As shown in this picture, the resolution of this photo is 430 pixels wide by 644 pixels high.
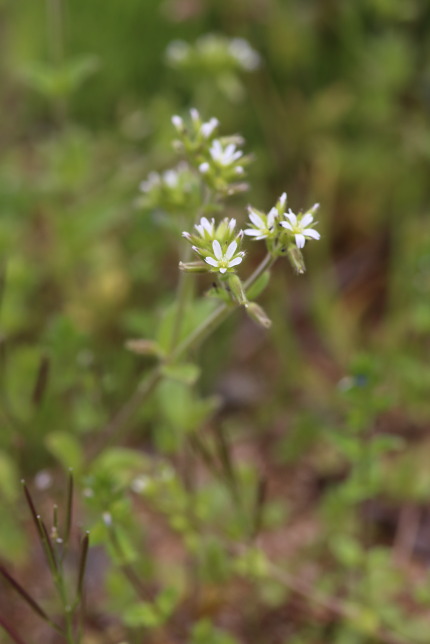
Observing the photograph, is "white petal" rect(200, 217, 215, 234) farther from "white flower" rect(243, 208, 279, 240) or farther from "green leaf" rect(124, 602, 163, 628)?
"green leaf" rect(124, 602, 163, 628)

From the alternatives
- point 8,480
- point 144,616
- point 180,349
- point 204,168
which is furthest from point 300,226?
point 8,480

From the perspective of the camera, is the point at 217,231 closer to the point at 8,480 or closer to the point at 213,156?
the point at 213,156

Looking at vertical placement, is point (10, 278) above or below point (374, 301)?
above

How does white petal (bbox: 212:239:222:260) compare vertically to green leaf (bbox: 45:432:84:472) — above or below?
above

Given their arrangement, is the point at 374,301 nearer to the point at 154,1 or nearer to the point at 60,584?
the point at 154,1

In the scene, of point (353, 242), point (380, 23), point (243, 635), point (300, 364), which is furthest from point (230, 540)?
point (380, 23)

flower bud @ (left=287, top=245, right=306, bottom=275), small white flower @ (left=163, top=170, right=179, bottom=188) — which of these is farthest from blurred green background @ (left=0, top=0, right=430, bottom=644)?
flower bud @ (left=287, top=245, right=306, bottom=275)
